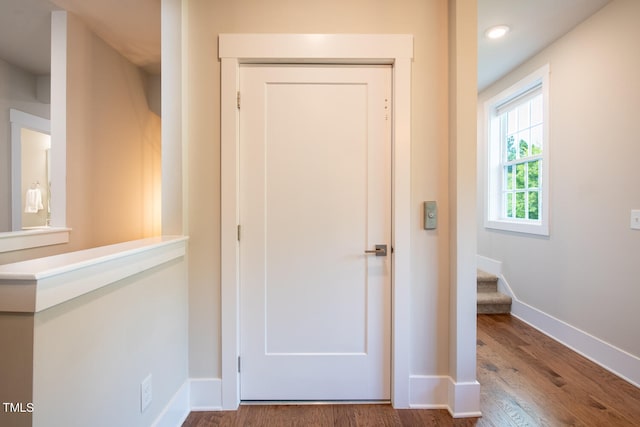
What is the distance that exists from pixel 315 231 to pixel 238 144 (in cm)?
68

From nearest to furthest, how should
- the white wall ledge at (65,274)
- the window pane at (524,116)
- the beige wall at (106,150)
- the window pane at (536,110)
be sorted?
the white wall ledge at (65,274) → the beige wall at (106,150) → the window pane at (536,110) → the window pane at (524,116)

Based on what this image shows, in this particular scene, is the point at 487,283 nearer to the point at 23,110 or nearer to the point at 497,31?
the point at 497,31

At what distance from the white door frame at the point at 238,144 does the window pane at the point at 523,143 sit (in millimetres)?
2045

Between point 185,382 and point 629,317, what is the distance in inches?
113

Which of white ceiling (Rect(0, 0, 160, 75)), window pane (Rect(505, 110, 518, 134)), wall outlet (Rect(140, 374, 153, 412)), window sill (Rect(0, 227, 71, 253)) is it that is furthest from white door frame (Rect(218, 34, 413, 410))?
window pane (Rect(505, 110, 518, 134))

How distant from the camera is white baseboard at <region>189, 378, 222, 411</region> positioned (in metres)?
1.59

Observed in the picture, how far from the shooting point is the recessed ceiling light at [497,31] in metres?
2.14

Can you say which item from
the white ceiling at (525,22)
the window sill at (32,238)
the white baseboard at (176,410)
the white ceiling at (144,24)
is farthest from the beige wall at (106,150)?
the white ceiling at (525,22)

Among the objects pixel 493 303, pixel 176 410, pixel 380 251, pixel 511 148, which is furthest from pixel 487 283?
pixel 176 410

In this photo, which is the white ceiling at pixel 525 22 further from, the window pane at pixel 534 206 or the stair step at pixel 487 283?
the stair step at pixel 487 283

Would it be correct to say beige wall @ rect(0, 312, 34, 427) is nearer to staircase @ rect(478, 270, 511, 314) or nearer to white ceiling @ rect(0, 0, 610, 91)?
white ceiling @ rect(0, 0, 610, 91)

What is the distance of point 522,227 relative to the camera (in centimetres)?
277

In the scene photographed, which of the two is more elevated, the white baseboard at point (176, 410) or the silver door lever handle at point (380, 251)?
the silver door lever handle at point (380, 251)

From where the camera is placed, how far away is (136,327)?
1.18m
